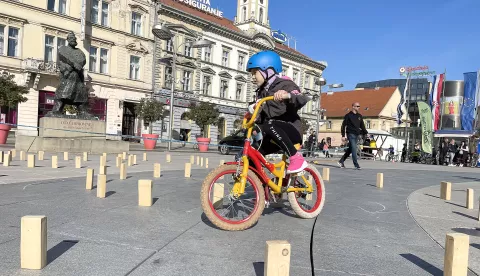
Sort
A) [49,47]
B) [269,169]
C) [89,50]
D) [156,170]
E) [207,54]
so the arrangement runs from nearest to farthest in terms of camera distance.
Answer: [269,169] < [156,170] < [49,47] < [89,50] < [207,54]

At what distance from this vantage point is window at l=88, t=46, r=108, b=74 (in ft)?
103

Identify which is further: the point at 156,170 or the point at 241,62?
the point at 241,62

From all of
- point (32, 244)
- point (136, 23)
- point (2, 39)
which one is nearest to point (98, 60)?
point (136, 23)

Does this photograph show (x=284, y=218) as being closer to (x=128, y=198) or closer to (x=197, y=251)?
(x=197, y=251)

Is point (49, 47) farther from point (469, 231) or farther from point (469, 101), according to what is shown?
point (469, 101)

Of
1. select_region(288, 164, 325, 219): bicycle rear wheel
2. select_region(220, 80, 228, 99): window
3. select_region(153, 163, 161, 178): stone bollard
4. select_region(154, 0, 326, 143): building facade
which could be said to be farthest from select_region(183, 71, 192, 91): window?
select_region(288, 164, 325, 219): bicycle rear wheel

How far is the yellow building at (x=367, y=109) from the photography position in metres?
61.9

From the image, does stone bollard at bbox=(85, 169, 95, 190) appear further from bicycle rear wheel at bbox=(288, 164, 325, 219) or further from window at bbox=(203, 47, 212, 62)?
window at bbox=(203, 47, 212, 62)

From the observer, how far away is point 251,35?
152 feet

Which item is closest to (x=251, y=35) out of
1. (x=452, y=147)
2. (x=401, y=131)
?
(x=401, y=131)

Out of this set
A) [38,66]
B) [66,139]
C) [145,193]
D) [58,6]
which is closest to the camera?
[145,193]

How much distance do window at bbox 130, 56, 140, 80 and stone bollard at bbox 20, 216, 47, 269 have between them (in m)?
33.9

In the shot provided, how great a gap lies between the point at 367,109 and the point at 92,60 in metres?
47.4

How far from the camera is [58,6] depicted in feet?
95.8
